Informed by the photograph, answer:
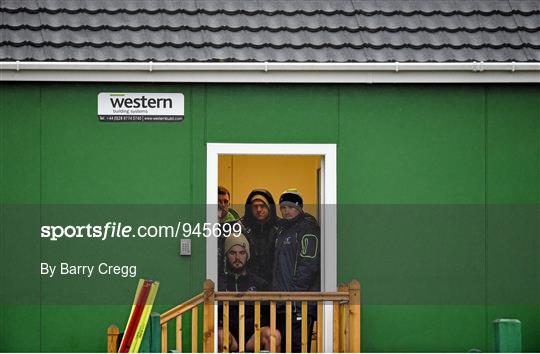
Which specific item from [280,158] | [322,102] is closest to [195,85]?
[322,102]

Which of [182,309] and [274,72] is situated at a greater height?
[274,72]

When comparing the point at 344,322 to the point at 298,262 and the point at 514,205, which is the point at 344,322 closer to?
the point at 298,262

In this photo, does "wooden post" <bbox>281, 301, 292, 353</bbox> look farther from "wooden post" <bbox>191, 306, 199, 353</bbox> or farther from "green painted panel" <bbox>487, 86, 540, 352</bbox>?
"green painted panel" <bbox>487, 86, 540, 352</bbox>

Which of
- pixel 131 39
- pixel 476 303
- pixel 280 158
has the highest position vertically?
pixel 131 39

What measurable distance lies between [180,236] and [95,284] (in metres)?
0.88

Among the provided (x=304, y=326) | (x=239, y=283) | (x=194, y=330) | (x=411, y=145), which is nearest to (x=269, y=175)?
(x=239, y=283)

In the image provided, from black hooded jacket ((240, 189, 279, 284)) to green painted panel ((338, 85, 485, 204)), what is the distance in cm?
97

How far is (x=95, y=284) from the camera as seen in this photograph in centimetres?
1302

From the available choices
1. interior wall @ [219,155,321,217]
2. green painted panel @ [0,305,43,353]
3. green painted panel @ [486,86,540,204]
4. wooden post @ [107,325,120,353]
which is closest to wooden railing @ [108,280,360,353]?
wooden post @ [107,325,120,353]

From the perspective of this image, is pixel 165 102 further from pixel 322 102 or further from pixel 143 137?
pixel 322 102

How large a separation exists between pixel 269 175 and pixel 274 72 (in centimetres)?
331

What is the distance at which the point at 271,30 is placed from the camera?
13406 millimetres

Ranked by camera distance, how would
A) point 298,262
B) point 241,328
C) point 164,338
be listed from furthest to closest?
1. point 298,262
2. point 164,338
3. point 241,328

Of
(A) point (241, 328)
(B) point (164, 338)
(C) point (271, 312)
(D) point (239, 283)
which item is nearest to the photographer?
(C) point (271, 312)
